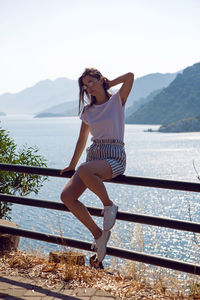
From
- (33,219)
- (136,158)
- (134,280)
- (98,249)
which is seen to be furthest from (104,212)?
(136,158)

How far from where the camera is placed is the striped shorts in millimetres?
3389

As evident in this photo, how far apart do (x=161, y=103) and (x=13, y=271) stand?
183 m

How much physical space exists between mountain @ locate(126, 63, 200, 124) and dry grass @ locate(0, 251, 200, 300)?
541 ft

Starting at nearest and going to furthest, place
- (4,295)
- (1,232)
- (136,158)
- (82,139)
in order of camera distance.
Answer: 1. (4,295)
2. (82,139)
3. (1,232)
4. (136,158)

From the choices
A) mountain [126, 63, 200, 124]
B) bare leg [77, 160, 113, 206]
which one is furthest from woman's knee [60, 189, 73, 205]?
mountain [126, 63, 200, 124]

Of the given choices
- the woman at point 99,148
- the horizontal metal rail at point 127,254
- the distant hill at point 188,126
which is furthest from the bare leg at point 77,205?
the distant hill at point 188,126

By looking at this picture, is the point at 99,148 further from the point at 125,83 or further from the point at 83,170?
the point at 125,83

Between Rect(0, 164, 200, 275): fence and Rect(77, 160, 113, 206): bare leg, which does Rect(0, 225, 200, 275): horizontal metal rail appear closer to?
Rect(0, 164, 200, 275): fence

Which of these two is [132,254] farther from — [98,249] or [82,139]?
[82,139]

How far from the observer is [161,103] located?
182500mm

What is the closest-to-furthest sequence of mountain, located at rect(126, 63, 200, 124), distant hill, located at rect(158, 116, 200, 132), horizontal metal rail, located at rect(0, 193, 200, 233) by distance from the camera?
horizontal metal rail, located at rect(0, 193, 200, 233)
distant hill, located at rect(158, 116, 200, 132)
mountain, located at rect(126, 63, 200, 124)

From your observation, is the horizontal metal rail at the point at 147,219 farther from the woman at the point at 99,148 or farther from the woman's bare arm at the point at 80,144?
the woman's bare arm at the point at 80,144

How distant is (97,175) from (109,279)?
981 millimetres

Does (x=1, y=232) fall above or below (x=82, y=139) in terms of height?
below
